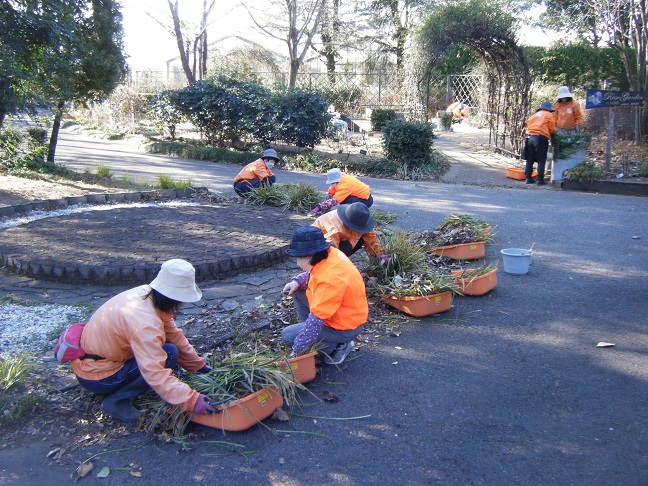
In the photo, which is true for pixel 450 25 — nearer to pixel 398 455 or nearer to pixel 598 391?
pixel 598 391

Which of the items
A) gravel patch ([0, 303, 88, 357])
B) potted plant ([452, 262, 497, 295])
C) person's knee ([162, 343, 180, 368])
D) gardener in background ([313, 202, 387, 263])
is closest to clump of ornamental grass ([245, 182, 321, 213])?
gardener in background ([313, 202, 387, 263])

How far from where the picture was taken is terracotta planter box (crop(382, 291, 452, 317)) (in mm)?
4906

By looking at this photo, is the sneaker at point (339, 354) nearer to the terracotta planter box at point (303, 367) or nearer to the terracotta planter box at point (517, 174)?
the terracotta planter box at point (303, 367)

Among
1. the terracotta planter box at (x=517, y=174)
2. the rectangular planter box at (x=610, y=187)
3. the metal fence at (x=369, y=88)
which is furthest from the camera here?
the metal fence at (x=369, y=88)

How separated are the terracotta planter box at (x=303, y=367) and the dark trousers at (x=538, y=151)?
8839 mm

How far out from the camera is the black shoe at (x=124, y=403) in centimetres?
333

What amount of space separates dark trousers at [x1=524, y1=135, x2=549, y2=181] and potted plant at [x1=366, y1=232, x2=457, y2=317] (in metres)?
6.68

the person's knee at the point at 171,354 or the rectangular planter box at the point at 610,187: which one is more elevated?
the rectangular planter box at the point at 610,187

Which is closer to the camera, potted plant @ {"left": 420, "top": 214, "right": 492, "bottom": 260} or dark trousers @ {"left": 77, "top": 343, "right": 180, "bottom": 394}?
dark trousers @ {"left": 77, "top": 343, "right": 180, "bottom": 394}

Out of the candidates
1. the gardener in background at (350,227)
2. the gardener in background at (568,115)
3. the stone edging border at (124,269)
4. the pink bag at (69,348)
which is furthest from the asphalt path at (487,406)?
the gardener in background at (568,115)

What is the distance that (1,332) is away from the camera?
4.38m

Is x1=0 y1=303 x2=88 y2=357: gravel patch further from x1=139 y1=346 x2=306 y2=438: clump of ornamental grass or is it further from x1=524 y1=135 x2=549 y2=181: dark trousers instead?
x1=524 y1=135 x2=549 y2=181: dark trousers

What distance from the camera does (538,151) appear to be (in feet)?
36.8

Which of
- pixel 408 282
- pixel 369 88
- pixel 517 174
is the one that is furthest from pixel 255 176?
pixel 369 88
